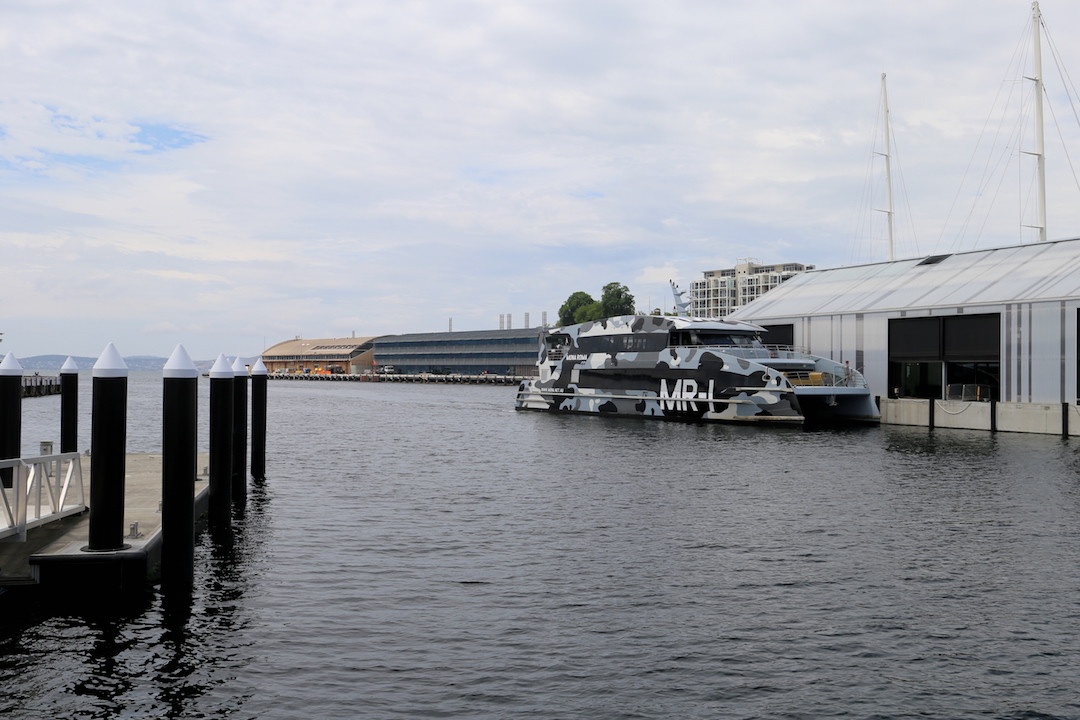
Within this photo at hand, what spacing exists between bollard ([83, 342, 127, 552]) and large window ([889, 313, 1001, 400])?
139 ft

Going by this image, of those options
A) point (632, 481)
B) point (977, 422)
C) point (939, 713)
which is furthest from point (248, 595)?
point (977, 422)

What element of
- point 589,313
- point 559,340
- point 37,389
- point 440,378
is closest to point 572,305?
point 589,313

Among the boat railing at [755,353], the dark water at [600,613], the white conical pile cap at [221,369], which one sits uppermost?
the boat railing at [755,353]

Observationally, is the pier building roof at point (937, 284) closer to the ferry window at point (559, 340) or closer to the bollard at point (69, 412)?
the ferry window at point (559, 340)

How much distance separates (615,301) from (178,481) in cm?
13216

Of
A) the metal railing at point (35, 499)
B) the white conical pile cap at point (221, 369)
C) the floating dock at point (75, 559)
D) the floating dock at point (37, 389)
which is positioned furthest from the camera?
the floating dock at point (37, 389)

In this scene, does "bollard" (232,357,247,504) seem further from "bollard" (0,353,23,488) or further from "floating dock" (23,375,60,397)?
"floating dock" (23,375,60,397)

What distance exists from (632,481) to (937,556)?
10.8 metres

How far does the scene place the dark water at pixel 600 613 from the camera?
9.40 meters

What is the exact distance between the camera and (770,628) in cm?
1167

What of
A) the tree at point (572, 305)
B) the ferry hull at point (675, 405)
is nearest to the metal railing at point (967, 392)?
the ferry hull at point (675, 405)

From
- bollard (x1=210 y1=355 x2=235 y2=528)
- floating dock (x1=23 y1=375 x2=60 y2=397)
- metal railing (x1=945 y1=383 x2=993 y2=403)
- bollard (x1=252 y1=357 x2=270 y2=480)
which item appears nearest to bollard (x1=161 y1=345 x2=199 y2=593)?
bollard (x1=210 y1=355 x2=235 y2=528)

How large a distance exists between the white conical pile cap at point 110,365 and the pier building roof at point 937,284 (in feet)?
134

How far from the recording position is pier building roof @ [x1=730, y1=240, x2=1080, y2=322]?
4372cm
